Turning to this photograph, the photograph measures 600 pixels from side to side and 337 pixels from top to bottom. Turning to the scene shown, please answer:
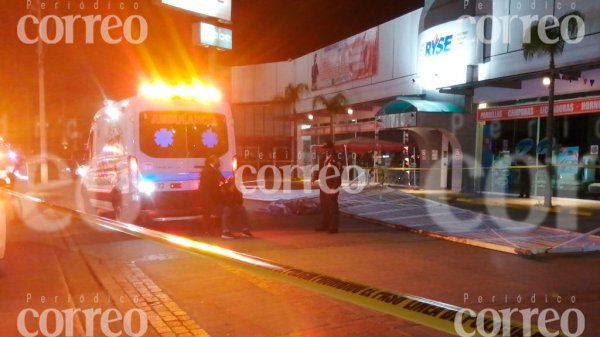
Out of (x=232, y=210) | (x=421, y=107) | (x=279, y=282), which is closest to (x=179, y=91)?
(x=232, y=210)

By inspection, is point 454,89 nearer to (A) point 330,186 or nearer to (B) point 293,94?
(A) point 330,186

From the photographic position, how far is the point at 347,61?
86.2 feet

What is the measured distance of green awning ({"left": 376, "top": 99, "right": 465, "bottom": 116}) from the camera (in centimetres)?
1950

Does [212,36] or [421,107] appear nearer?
[421,107]

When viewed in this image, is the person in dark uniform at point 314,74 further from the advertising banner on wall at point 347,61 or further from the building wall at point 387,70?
the building wall at point 387,70

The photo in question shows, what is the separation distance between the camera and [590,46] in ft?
Result: 47.9

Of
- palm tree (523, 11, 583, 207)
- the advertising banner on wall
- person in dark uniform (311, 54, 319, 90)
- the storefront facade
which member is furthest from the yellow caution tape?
person in dark uniform (311, 54, 319, 90)

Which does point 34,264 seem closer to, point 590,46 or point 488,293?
point 488,293

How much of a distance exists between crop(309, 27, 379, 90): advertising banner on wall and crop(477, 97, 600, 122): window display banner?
281 inches

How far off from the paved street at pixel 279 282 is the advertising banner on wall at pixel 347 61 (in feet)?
54.9

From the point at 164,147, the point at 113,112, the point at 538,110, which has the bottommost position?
the point at 164,147

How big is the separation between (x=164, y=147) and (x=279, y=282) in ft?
15.3

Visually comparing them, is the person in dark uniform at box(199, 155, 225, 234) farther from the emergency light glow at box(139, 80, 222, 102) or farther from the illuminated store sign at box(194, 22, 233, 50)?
the illuminated store sign at box(194, 22, 233, 50)

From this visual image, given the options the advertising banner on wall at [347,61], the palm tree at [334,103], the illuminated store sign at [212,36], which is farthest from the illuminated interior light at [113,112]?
the palm tree at [334,103]
